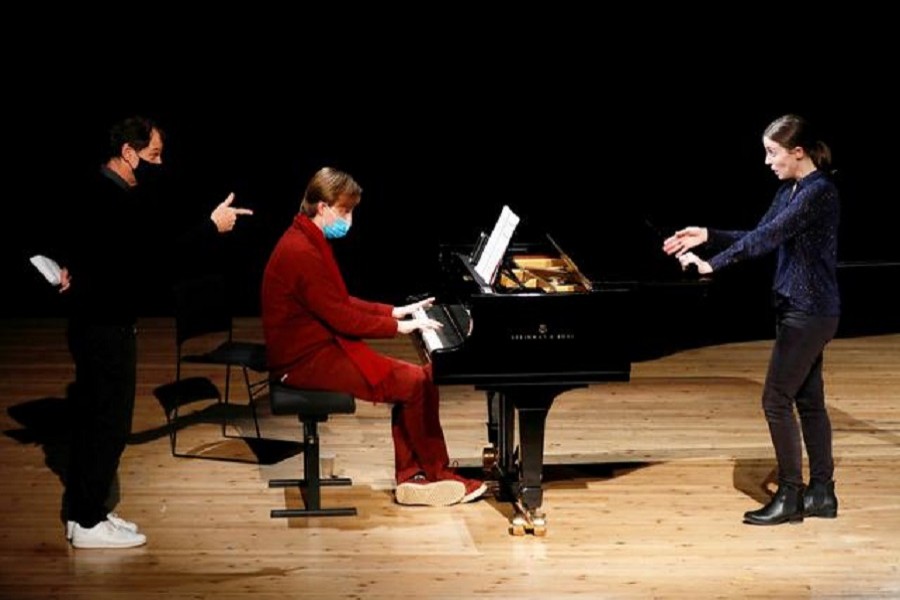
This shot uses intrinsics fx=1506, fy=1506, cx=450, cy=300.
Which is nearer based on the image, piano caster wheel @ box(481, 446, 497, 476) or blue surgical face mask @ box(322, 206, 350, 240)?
blue surgical face mask @ box(322, 206, 350, 240)

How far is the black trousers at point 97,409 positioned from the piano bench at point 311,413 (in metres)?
0.58

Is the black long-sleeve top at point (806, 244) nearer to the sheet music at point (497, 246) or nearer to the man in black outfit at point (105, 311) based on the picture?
the sheet music at point (497, 246)

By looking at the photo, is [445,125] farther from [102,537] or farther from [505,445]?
[102,537]

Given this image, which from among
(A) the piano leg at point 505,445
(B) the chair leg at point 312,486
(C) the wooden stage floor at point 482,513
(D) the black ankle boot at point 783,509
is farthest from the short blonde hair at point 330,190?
(D) the black ankle boot at point 783,509

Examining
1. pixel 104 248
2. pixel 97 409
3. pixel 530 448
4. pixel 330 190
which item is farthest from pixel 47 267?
pixel 530 448

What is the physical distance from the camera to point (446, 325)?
19.3ft

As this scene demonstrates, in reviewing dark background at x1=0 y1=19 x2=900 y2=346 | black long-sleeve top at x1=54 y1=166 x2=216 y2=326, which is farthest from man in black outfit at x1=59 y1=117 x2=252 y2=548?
dark background at x1=0 y1=19 x2=900 y2=346

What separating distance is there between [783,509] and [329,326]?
186cm

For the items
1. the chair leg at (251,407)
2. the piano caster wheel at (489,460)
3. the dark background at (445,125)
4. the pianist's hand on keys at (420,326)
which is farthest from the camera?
the dark background at (445,125)

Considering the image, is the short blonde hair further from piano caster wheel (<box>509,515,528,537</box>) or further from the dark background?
the dark background

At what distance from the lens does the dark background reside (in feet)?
31.7

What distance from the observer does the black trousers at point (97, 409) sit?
17.2 ft

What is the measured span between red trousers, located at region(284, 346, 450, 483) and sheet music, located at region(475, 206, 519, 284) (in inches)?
18.2

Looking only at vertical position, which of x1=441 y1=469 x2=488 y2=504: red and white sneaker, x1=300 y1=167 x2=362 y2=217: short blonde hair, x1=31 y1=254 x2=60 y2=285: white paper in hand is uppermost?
x1=300 y1=167 x2=362 y2=217: short blonde hair
